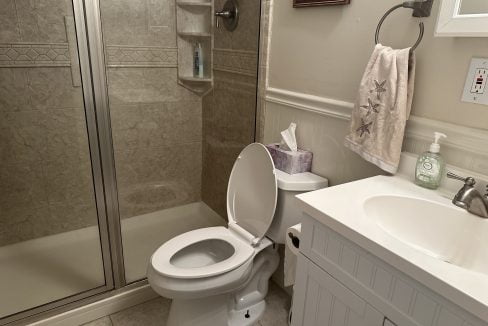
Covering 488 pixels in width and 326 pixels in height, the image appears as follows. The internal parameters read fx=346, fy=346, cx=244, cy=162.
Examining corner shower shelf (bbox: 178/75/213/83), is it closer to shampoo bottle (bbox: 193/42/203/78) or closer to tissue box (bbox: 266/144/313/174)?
shampoo bottle (bbox: 193/42/203/78)

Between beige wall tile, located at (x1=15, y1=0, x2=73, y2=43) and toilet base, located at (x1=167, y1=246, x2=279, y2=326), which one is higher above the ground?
beige wall tile, located at (x1=15, y1=0, x2=73, y2=43)

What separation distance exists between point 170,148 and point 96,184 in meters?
0.74

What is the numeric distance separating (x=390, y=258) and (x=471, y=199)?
0.37 metres

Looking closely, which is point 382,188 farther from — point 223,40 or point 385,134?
point 223,40

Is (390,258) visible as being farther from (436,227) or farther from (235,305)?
(235,305)

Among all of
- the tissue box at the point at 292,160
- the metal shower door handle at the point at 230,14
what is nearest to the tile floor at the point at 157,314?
the tissue box at the point at 292,160

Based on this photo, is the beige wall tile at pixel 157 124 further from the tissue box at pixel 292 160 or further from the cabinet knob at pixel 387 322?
the cabinet knob at pixel 387 322

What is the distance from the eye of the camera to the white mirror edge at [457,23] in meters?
0.93

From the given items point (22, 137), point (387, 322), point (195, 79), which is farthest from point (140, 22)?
point (387, 322)

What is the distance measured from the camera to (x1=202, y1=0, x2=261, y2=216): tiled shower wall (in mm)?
1885

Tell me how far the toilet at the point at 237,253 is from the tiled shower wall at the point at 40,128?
703mm

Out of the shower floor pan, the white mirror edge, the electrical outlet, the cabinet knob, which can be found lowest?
the shower floor pan

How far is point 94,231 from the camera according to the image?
1.98 m

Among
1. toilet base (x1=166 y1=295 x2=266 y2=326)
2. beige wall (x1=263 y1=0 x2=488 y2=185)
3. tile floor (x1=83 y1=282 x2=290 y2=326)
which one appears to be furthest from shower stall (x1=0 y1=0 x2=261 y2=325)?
toilet base (x1=166 y1=295 x2=266 y2=326)
